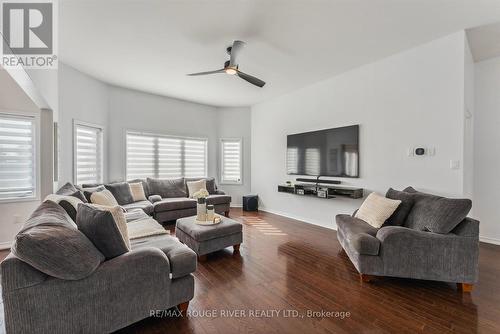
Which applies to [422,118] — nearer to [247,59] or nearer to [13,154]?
[247,59]

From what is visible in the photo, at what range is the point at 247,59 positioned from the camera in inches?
136

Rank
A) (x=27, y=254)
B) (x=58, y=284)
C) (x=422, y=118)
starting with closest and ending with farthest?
(x=27, y=254), (x=58, y=284), (x=422, y=118)

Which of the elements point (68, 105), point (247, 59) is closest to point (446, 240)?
point (247, 59)

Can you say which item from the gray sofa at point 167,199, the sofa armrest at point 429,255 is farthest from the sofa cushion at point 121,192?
the sofa armrest at point 429,255

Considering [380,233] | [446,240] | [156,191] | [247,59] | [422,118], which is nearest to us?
[446,240]

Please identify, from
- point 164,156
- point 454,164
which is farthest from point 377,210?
point 164,156

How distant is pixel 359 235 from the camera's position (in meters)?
2.31

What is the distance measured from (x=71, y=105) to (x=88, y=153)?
972mm

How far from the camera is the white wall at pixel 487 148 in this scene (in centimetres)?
327

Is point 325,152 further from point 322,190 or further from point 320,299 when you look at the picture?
point 320,299

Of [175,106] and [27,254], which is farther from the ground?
→ [175,106]

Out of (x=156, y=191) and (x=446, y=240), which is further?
(x=156, y=191)

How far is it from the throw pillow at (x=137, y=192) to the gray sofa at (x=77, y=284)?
279 centimetres

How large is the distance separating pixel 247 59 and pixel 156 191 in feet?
11.3
